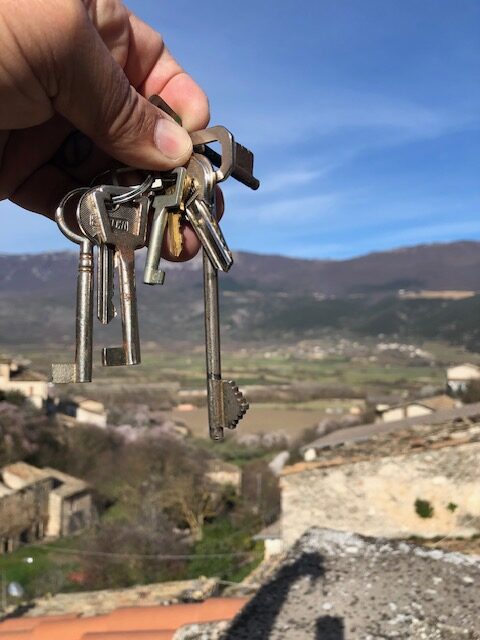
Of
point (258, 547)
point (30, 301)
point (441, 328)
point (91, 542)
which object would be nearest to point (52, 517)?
point (91, 542)

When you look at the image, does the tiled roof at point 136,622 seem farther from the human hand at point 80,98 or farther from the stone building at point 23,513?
the stone building at point 23,513

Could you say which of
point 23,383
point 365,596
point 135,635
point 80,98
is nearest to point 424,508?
point 135,635

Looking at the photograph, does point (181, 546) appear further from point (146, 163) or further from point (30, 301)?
point (30, 301)

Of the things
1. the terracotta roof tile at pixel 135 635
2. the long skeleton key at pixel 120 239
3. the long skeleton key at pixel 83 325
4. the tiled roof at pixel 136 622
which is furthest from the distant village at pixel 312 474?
the tiled roof at pixel 136 622

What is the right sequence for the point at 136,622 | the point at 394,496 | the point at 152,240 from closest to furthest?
the point at 152,240 → the point at 136,622 → the point at 394,496

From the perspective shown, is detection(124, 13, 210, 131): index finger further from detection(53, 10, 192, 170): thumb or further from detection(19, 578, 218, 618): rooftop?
detection(19, 578, 218, 618): rooftop

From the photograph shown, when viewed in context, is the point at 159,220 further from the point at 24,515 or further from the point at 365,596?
the point at 24,515
